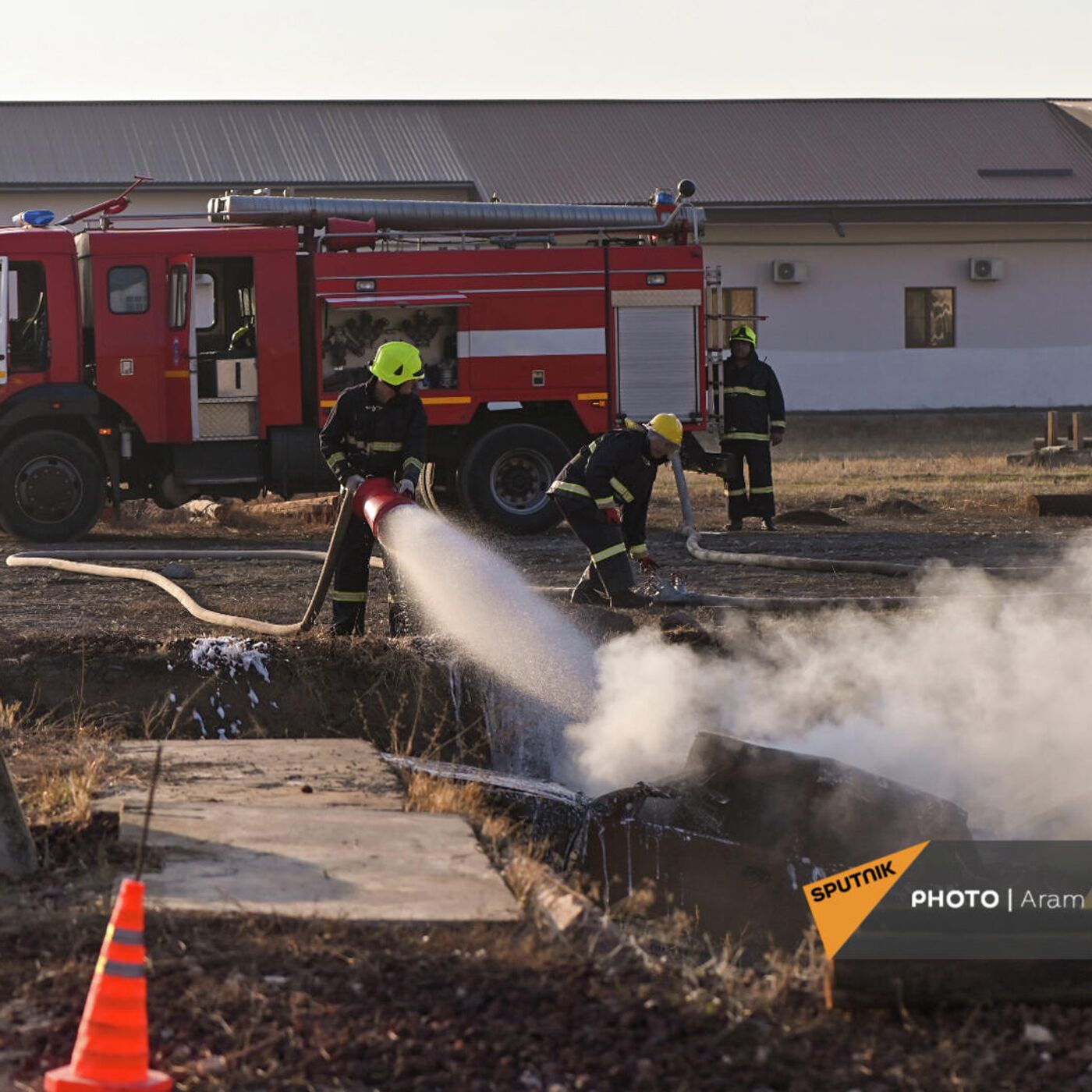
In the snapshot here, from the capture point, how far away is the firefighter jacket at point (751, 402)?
14328 mm

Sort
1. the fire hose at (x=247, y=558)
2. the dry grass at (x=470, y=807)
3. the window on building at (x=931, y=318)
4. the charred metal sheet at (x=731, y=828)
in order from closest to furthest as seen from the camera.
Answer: the dry grass at (x=470, y=807), the charred metal sheet at (x=731, y=828), the fire hose at (x=247, y=558), the window on building at (x=931, y=318)

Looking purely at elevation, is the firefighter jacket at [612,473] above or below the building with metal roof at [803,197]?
below

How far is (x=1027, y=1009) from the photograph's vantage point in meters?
3.80

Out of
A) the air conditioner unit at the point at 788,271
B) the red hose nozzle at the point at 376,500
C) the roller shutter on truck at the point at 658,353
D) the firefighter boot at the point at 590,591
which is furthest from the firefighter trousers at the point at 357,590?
the air conditioner unit at the point at 788,271

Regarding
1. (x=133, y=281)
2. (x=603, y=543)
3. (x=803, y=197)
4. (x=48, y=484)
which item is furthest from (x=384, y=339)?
(x=803, y=197)

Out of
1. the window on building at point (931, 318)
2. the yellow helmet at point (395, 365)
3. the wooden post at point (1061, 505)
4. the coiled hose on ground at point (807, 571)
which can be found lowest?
the coiled hose on ground at point (807, 571)

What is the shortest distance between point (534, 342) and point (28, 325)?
4.09m

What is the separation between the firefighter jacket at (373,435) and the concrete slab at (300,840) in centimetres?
233

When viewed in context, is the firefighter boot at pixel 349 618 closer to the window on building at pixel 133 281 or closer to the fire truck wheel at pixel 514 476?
the fire truck wheel at pixel 514 476

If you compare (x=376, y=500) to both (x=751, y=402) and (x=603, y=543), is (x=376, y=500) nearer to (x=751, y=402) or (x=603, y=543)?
(x=603, y=543)

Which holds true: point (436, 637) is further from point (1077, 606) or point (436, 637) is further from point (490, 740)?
point (1077, 606)

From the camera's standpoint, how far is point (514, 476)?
46.9ft

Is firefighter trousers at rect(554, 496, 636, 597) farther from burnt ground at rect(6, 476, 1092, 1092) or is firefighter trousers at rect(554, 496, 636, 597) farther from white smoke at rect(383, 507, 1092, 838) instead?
burnt ground at rect(6, 476, 1092, 1092)

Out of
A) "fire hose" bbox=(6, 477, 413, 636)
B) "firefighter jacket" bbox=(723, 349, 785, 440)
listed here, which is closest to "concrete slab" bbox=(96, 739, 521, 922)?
"fire hose" bbox=(6, 477, 413, 636)
